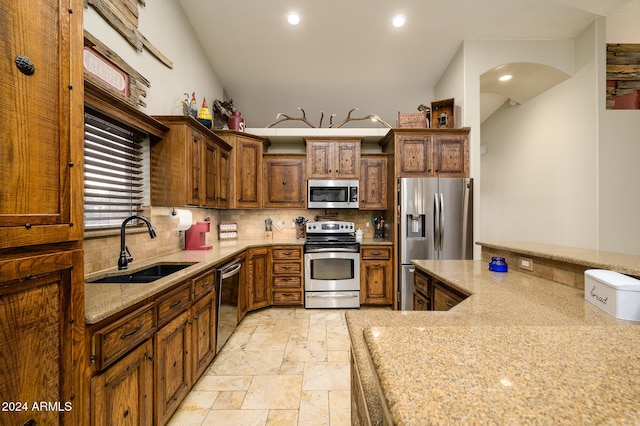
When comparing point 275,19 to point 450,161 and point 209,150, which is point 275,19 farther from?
point 450,161

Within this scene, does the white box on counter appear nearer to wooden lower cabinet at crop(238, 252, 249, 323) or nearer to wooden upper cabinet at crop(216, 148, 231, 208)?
wooden lower cabinet at crop(238, 252, 249, 323)

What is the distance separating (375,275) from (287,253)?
1226 mm

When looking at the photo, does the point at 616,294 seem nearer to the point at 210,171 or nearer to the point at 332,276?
the point at 332,276

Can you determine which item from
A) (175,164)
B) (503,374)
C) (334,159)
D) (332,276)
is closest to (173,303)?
(175,164)

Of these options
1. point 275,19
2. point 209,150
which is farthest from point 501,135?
point 209,150

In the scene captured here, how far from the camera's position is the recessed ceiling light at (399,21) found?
8.90 feet

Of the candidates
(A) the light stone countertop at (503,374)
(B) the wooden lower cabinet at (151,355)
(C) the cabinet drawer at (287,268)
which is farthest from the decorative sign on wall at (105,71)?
(C) the cabinet drawer at (287,268)

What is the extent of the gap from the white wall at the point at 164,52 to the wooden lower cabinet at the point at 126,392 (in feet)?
6.16

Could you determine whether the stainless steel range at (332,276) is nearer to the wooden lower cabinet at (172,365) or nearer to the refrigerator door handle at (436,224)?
the refrigerator door handle at (436,224)

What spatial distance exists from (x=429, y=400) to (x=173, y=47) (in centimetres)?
334

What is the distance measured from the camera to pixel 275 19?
9.07 feet

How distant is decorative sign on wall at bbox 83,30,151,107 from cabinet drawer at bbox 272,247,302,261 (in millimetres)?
2161

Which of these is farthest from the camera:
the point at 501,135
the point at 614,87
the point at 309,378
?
the point at 501,135

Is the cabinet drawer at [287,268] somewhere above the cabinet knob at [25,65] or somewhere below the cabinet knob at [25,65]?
below
